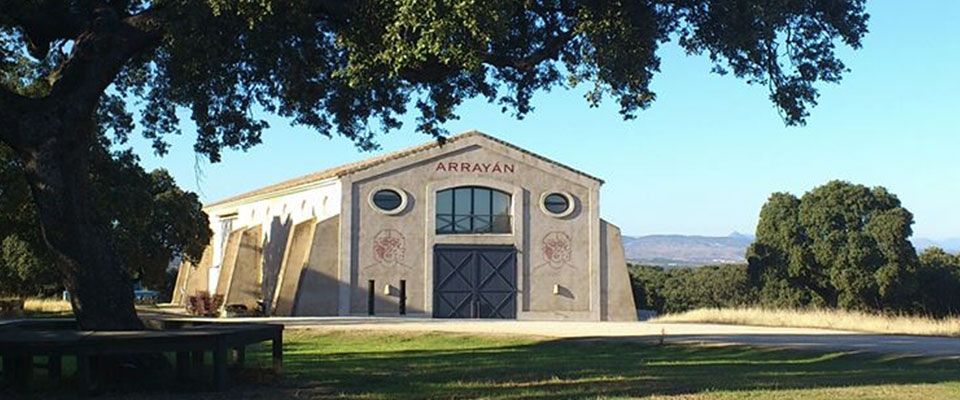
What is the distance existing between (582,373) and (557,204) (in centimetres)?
3036

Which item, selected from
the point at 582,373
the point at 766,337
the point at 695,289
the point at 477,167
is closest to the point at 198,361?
the point at 582,373

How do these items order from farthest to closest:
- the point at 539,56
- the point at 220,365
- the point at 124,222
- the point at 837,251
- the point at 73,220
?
the point at 837,251 → the point at 124,222 → the point at 539,56 → the point at 73,220 → the point at 220,365

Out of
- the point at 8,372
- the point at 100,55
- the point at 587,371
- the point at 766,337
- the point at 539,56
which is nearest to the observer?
the point at 8,372

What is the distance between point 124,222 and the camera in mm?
29734

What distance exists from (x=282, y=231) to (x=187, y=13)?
37201 mm

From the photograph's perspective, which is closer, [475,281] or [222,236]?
[475,281]

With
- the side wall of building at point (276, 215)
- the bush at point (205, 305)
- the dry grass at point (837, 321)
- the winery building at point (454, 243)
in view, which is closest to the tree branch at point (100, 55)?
the dry grass at point (837, 321)

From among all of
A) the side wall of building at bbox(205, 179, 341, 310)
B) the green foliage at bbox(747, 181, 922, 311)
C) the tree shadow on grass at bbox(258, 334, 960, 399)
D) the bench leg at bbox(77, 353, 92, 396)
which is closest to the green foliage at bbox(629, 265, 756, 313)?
the green foliage at bbox(747, 181, 922, 311)

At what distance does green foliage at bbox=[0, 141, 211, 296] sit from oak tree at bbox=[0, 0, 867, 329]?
237 cm

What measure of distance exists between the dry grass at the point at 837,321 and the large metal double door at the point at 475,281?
8187mm

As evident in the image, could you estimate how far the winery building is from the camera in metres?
43.7

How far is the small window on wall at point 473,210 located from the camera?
45125 millimetres

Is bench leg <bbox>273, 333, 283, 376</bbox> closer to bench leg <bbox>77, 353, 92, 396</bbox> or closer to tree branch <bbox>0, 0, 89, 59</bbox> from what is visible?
bench leg <bbox>77, 353, 92, 396</bbox>

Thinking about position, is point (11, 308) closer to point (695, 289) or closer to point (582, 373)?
point (582, 373)
